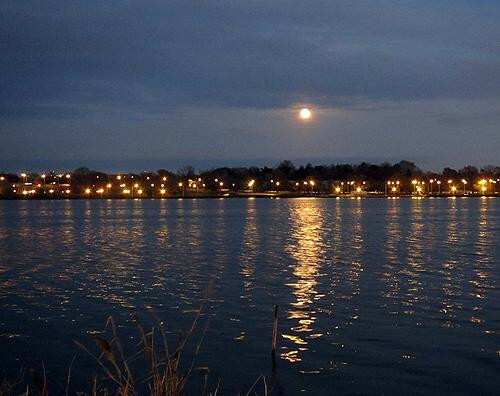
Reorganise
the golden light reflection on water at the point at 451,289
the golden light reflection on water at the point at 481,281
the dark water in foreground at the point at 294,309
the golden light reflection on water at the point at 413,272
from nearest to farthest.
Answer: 1. the dark water in foreground at the point at 294,309
2. the golden light reflection on water at the point at 451,289
3. the golden light reflection on water at the point at 481,281
4. the golden light reflection on water at the point at 413,272

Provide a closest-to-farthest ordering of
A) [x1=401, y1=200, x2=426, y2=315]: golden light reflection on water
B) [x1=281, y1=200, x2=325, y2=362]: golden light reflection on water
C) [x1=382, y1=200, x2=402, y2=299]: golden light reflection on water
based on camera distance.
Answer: [x1=281, y1=200, x2=325, y2=362]: golden light reflection on water < [x1=401, y1=200, x2=426, y2=315]: golden light reflection on water < [x1=382, y1=200, x2=402, y2=299]: golden light reflection on water

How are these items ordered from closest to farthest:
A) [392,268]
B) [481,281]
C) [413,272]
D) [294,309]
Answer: [294,309], [481,281], [413,272], [392,268]

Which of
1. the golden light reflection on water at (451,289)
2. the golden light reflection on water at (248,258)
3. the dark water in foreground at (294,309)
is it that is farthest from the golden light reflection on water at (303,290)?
the golden light reflection on water at (451,289)

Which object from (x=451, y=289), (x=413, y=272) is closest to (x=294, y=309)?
(x=451, y=289)

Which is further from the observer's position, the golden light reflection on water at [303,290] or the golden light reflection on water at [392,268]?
the golden light reflection on water at [392,268]

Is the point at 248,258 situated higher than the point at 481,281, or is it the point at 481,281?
the point at 481,281

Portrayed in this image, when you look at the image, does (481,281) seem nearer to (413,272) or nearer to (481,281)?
(481,281)

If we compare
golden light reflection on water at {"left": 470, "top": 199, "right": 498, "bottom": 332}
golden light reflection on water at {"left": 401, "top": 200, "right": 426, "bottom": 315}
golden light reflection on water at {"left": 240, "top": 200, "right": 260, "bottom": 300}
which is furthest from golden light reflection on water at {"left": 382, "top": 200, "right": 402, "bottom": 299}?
golden light reflection on water at {"left": 240, "top": 200, "right": 260, "bottom": 300}

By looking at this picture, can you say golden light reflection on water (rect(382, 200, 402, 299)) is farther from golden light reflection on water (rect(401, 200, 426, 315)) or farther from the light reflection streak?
the light reflection streak

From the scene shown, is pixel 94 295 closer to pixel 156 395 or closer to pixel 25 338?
pixel 25 338

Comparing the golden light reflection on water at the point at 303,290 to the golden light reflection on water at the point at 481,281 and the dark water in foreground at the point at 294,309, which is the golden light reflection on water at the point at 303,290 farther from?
the golden light reflection on water at the point at 481,281

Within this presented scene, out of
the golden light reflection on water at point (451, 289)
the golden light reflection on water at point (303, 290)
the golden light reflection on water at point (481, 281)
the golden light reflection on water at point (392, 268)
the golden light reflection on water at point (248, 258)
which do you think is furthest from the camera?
the golden light reflection on water at point (248, 258)

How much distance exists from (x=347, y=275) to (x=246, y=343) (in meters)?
11.0

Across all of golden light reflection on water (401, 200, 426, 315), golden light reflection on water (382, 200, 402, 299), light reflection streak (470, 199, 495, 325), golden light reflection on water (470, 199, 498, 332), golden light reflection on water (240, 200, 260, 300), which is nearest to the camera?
light reflection streak (470, 199, 495, 325)
